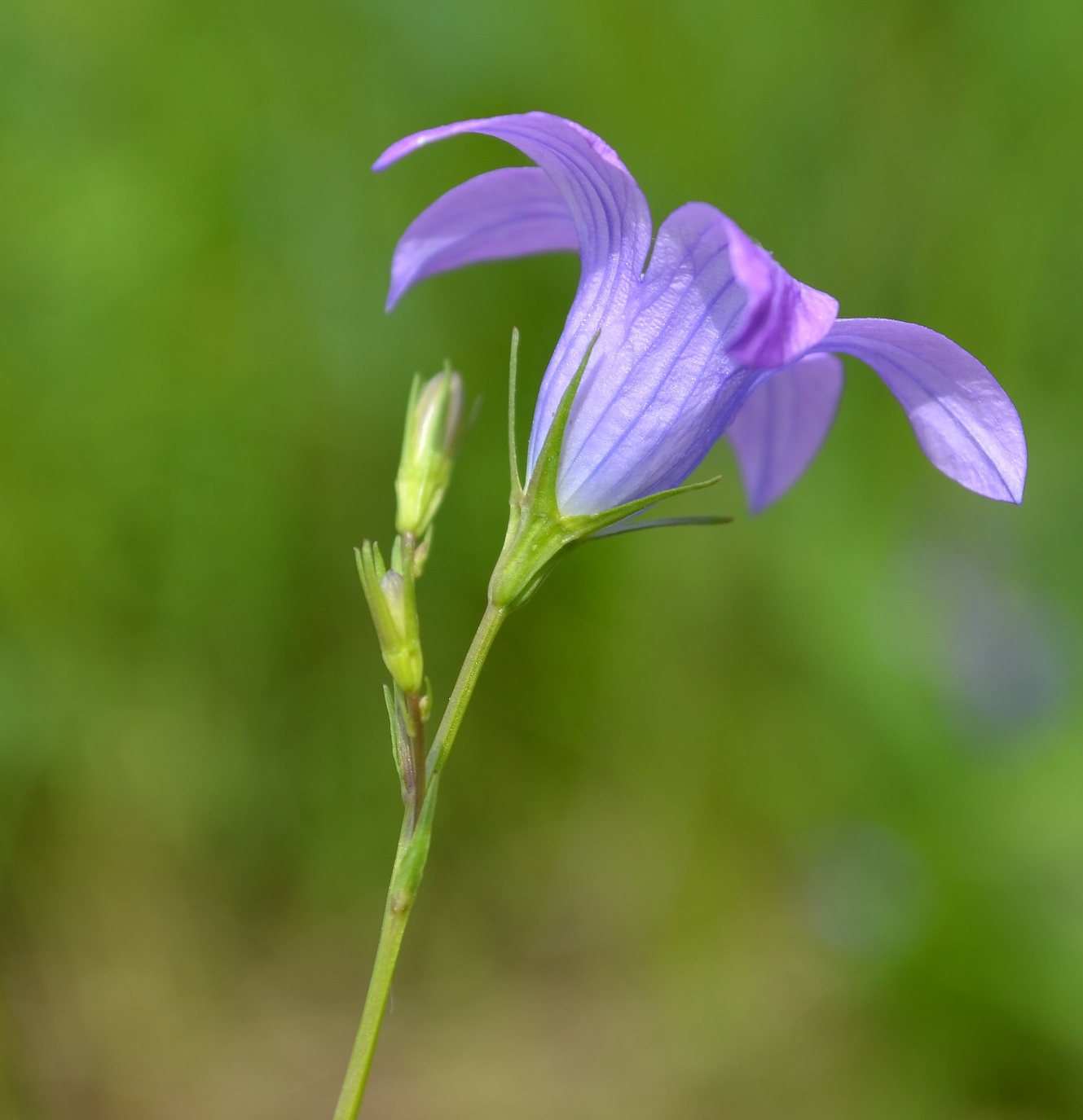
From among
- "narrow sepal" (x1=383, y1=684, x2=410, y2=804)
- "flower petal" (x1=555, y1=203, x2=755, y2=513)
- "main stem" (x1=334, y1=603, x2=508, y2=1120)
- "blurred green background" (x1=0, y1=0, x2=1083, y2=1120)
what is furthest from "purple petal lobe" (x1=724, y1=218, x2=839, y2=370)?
"blurred green background" (x1=0, y1=0, x2=1083, y2=1120)

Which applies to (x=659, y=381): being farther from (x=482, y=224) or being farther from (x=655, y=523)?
(x=482, y=224)

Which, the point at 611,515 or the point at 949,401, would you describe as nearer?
the point at 611,515

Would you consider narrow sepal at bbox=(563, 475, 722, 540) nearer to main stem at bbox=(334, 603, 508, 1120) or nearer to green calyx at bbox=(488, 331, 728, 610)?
green calyx at bbox=(488, 331, 728, 610)

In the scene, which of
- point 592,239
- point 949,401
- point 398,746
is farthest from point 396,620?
point 949,401

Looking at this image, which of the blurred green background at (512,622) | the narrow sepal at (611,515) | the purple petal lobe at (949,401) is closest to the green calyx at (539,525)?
the narrow sepal at (611,515)

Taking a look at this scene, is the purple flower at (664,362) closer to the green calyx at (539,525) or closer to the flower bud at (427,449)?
the green calyx at (539,525)

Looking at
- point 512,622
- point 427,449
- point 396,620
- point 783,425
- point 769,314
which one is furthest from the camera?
point 512,622

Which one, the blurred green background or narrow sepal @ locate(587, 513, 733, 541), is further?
the blurred green background
